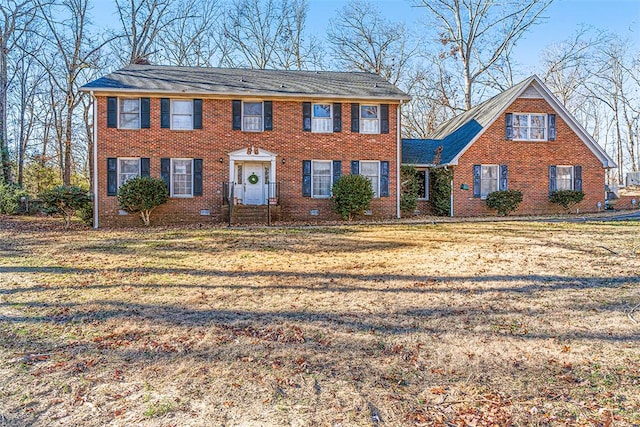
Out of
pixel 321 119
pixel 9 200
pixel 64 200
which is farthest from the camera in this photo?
pixel 9 200

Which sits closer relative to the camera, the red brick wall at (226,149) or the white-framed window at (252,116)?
the red brick wall at (226,149)

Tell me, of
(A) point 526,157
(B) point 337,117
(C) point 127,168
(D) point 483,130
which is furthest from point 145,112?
(A) point 526,157

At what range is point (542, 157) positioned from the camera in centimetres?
1783

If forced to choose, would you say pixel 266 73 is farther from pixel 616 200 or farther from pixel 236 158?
pixel 616 200

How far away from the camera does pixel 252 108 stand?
52.6 feet

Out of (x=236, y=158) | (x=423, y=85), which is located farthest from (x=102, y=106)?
(x=423, y=85)

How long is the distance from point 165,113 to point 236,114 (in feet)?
8.53

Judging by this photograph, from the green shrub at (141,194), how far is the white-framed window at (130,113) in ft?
6.81

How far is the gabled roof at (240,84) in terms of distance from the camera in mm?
15352

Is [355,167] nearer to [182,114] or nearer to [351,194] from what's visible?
[351,194]

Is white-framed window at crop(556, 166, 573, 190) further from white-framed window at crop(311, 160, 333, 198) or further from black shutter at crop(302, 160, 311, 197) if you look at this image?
black shutter at crop(302, 160, 311, 197)

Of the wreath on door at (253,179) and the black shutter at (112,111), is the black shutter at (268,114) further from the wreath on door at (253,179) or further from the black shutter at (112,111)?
the black shutter at (112,111)

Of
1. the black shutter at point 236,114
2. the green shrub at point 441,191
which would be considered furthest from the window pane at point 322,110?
the green shrub at point 441,191

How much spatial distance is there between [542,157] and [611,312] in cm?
1485
